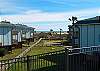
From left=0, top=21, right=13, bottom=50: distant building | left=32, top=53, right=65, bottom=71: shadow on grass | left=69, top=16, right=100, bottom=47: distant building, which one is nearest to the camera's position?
left=32, top=53, right=65, bottom=71: shadow on grass

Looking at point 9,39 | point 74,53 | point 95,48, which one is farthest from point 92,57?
point 9,39

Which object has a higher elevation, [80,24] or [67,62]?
[80,24]

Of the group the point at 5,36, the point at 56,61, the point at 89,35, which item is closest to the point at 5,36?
the point at 5,36

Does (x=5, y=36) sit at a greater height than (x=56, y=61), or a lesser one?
greater

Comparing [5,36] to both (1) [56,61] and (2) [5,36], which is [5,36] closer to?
(2) [5,36]

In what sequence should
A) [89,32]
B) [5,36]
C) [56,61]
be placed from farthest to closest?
[5,36] < [89,32] < [56,61]

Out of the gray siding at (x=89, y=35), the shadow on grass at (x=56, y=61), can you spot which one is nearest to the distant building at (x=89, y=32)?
the gray siding at (x=89, y=35)

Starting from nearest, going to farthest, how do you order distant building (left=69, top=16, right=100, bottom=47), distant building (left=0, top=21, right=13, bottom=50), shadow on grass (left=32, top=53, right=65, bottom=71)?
1. shadow on grass (left=32, top=53, right=65, bottom=71)
2. distant building (left=69, top=16, right=100, bottom=47)
3. distant building (left=0, top=21, right=13, bottom=50)

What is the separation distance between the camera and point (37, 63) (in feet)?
27.3

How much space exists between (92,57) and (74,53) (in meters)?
1.63

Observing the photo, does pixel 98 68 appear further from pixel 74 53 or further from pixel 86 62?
pixel 74 53

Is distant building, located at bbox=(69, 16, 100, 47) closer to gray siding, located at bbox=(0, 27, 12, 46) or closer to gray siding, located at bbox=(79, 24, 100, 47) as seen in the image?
gray siding, located at bbox=(79, 24, 100, 47)


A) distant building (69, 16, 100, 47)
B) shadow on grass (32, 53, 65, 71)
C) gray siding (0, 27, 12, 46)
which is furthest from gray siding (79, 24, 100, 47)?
shadow on grass (32, 53, 65, 71)

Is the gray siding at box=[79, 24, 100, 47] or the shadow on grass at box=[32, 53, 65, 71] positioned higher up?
the gray siding at box=[79, 24, 100, 47]
